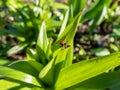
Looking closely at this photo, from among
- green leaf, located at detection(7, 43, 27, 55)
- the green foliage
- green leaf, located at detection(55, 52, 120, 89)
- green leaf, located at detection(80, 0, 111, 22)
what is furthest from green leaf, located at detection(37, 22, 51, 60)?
green leaf, located at detection(80, 0, 111, 22)

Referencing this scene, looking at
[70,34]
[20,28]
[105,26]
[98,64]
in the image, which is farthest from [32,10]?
[98,64]

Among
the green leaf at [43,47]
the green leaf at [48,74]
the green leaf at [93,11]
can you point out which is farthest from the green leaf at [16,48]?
the green leaf at [48,74]

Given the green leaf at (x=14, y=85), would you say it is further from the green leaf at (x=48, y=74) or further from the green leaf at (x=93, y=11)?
the green leaf at (x=93, y=11)

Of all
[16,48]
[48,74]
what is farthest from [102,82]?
[16,48]

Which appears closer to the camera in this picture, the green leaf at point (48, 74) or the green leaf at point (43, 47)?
the green leaf at point (48, 74)

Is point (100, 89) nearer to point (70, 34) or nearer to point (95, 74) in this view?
point (95, 74)
